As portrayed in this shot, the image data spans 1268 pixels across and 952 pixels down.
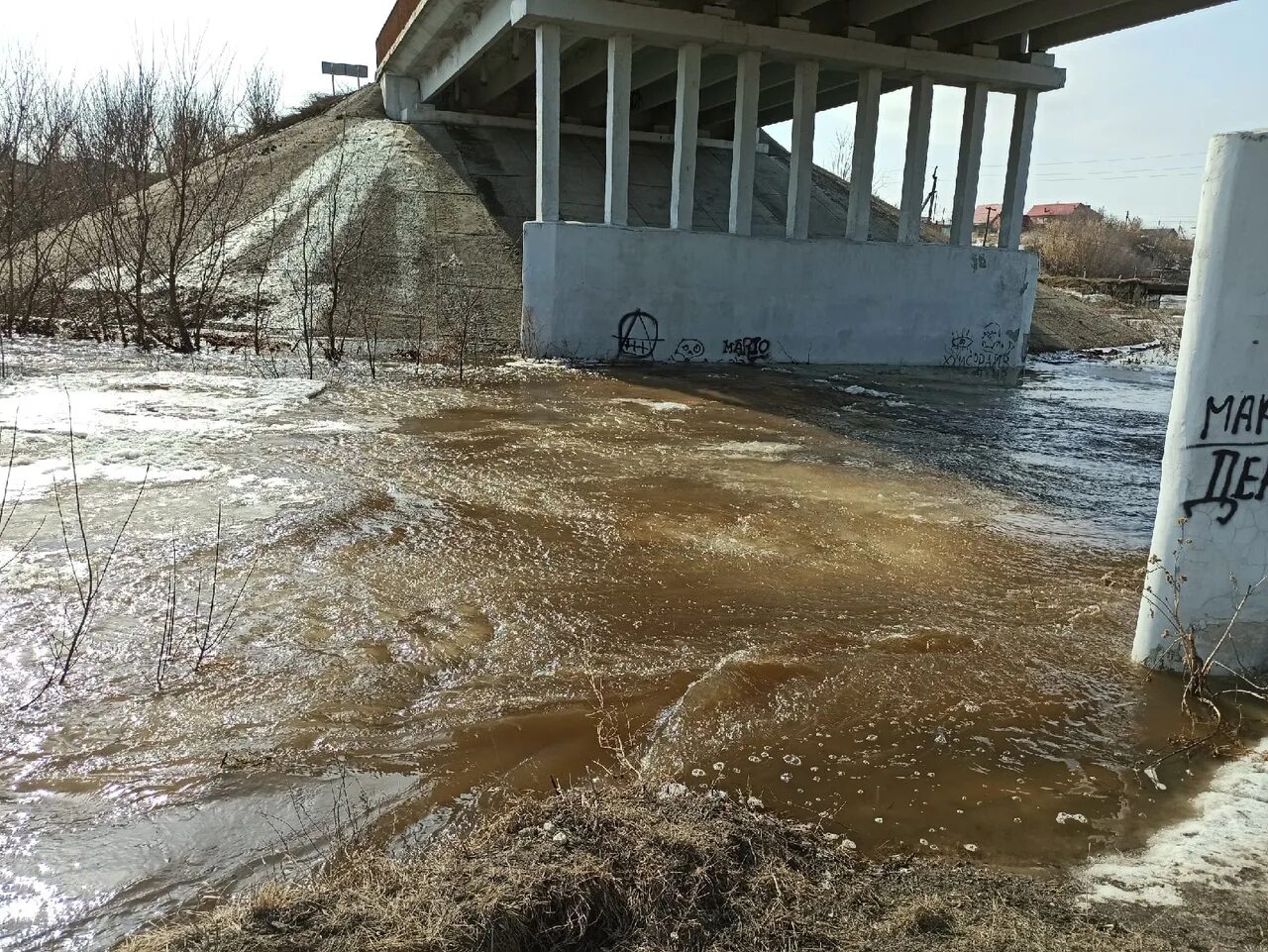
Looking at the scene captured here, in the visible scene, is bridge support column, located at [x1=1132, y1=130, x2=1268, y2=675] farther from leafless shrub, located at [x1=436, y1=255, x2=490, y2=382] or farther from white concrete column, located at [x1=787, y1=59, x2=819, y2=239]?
white concrete column, located at [x1=787, y1=59, x2=819, y2=239]

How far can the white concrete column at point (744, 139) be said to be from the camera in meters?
18.5

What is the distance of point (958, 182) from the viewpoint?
69.9 ft

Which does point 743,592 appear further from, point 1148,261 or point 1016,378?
point 1148,261

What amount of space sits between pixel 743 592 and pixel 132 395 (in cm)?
956

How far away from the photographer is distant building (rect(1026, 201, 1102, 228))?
89938mm

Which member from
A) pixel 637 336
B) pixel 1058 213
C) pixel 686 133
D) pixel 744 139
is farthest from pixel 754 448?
pixel 1058 213

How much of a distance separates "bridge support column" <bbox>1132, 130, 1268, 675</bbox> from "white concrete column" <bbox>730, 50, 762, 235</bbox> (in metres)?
14.9

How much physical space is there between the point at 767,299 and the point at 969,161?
653 cm

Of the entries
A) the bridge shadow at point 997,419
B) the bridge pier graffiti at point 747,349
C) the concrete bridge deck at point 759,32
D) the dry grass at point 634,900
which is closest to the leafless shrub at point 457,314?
the bridge shadow at point 997,419

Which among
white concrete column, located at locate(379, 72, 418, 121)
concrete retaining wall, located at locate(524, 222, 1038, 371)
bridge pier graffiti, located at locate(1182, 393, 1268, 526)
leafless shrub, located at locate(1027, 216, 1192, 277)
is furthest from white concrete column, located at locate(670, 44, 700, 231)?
leafless shrub, located at locate(1027, 216, 1192, 277)

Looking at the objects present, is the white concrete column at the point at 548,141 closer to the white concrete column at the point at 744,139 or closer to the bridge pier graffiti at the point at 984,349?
the white concrete column at the point at 744,139

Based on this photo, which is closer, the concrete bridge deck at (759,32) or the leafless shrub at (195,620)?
the leafless shrub at (195,620)

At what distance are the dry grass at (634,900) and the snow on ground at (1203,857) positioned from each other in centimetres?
23

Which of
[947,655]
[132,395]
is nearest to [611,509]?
[947,655]
